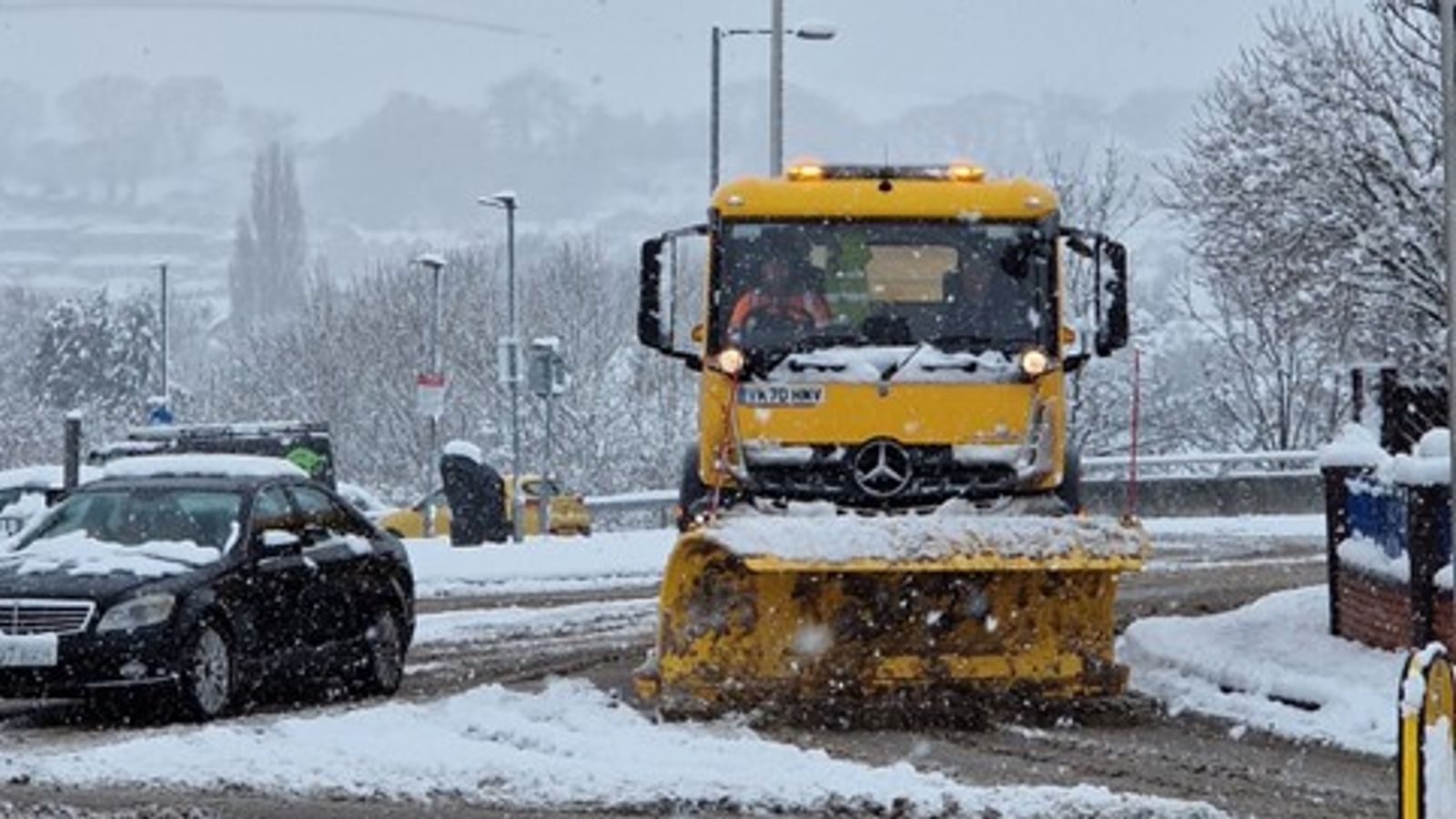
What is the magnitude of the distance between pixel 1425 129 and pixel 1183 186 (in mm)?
3841

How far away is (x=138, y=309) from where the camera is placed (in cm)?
11650

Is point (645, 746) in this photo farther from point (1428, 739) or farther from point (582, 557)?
point (582, 557)

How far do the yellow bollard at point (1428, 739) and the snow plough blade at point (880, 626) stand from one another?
6437 millimetres

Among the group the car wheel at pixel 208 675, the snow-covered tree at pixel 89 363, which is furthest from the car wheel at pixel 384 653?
the snow-covered tree at pixel 89 363

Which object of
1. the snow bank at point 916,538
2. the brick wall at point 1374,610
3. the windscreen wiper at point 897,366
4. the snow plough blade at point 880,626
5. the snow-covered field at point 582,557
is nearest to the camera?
the snow bank at point 916,538

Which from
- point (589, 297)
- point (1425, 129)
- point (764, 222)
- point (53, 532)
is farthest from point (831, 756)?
point (589, 297)

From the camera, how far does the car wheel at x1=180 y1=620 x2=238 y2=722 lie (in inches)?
567

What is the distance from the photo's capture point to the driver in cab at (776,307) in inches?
605

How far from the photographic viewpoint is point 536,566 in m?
30.0

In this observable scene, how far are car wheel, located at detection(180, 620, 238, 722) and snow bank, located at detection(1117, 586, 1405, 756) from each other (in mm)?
5103

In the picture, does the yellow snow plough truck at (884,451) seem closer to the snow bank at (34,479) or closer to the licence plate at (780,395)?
the licence plate at (780,395)

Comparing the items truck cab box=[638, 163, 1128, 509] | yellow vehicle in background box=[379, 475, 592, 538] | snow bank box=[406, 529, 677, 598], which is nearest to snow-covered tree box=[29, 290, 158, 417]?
yellow vehicle in background box=[379, 475, 592, 538]

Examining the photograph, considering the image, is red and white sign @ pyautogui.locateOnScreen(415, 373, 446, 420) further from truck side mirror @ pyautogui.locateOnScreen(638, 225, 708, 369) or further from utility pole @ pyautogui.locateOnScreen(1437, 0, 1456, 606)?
utility pole @ pyautogui.locateOnScreen(1437, 0, 1456, 606)

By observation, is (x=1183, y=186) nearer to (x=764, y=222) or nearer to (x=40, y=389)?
(x=764, y=222)
